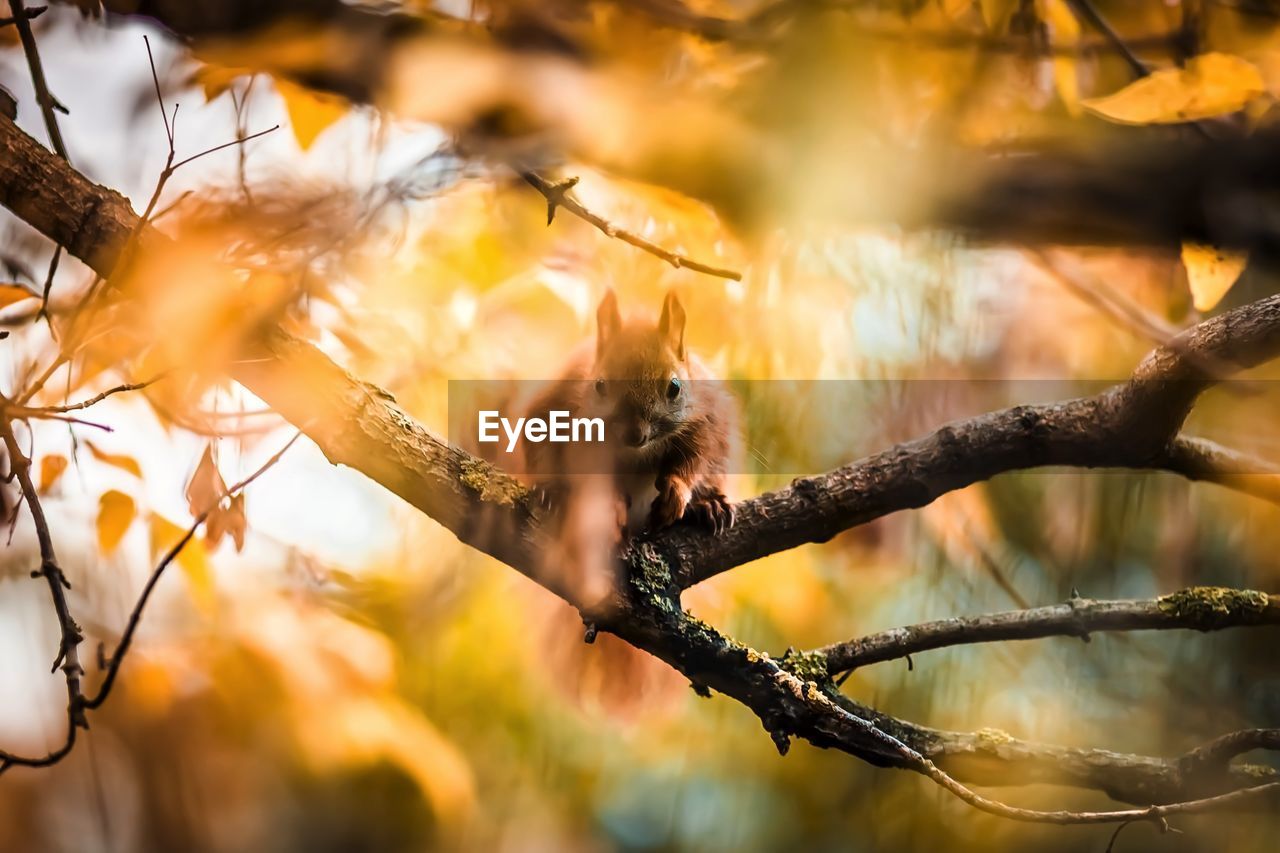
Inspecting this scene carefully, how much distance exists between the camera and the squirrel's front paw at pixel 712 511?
0.92 meters

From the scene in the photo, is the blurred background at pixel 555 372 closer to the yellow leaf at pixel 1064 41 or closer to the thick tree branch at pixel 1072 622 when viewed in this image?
the yellow leaf at pixel 1064 41

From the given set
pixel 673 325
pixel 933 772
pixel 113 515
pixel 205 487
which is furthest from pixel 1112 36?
pixel 113 515

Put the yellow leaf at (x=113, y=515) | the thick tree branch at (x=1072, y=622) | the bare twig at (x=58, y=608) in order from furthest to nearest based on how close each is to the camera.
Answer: the yellow leaf at (x=113, y=515), the thick tree branch at (x=1072, y=622), the bare twig at (x=58, y=608)

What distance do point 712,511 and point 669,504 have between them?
0.05 metres

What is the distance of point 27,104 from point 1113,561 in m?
1.34

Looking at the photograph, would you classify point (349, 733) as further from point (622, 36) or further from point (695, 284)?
point (622, 36)

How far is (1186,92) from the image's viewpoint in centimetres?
96

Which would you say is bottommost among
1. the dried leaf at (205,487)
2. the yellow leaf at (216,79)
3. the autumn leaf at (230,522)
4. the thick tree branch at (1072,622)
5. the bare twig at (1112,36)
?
the thick tree branch at (1072,622)

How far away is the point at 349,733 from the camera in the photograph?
1211 millimetres

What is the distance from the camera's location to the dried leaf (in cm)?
89

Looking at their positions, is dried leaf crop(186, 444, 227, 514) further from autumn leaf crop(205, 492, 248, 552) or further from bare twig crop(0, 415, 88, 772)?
bare twig crop(0, 415, 88, 772)

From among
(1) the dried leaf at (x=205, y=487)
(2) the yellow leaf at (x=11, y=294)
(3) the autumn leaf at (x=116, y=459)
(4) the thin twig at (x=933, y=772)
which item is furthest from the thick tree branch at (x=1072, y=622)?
(2) the yellow leaf at (x=11, y=294)

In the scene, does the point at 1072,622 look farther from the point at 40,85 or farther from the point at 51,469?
the point at 40,85

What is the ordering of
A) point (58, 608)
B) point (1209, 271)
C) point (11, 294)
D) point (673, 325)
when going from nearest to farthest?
point (58, 608)
point (11, 294)
point (673, 325)
point (1209, 271)
